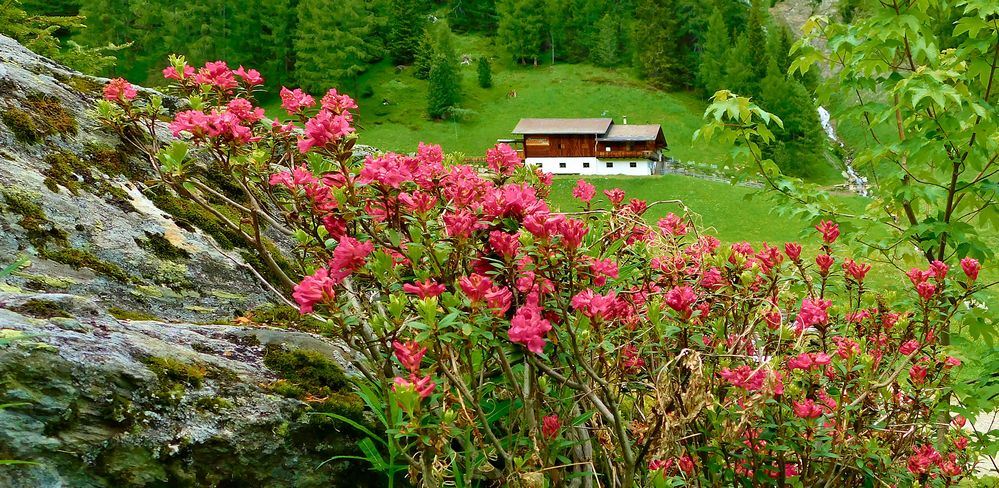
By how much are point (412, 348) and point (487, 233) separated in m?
0.60

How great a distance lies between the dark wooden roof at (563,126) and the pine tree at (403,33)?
23.3 metres

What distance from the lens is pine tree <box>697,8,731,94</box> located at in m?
64.4

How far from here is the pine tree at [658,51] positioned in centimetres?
7062

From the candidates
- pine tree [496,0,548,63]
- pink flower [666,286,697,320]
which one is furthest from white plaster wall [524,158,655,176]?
pink flower [666,286,697,320]

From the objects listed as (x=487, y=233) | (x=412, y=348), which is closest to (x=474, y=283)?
(x=412, y=348)

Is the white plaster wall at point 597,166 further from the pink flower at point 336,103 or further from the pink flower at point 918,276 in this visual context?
the pink flower at point 336,103

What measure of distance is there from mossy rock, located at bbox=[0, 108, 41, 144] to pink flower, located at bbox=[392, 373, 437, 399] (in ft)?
9.15

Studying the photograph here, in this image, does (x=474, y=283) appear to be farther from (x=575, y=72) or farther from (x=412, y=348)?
(x=575, y=72)

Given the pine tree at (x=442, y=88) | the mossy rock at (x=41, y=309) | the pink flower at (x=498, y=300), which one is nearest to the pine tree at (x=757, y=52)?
the pine tree at (x=442, y=88)

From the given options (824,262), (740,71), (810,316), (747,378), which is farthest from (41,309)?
(740,71)

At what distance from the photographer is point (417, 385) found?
6.52 ft

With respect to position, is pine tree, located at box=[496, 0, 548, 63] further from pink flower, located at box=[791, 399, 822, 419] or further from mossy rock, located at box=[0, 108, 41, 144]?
pink flower, located at box=[791, 399, 822, 419]

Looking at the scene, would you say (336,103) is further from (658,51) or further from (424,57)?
(658,51)

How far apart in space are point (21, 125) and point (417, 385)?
2906 millimetres
